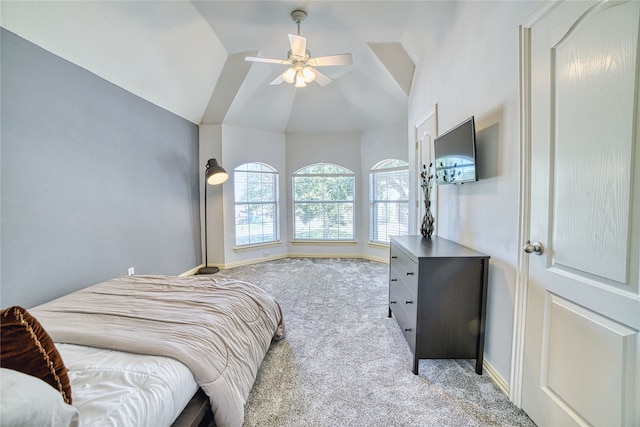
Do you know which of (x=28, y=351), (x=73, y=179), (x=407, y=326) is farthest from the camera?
(x=73, y=179)

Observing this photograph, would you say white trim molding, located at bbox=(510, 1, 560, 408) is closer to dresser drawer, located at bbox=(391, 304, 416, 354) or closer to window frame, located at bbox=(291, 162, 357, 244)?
dresser drawer, located at bbox=(391, 304, 416, 354)

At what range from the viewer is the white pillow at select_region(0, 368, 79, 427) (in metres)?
0.57

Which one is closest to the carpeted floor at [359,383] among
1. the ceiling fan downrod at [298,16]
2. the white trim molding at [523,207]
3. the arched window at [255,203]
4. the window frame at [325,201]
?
the white trim molding at [523,207]

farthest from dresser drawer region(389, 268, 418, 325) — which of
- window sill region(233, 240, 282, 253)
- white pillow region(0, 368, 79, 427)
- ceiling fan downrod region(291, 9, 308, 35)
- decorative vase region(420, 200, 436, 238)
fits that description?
window sill region(233, 240, 282, 253)

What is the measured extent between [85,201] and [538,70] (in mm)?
3605

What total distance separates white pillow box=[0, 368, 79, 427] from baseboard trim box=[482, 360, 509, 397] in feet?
7.00

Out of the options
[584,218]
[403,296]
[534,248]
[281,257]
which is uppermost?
[584,218]

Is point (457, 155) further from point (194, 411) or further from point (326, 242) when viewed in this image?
point (326, 242)

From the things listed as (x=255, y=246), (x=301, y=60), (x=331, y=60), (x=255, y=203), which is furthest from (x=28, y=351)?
(x=255, y=203)

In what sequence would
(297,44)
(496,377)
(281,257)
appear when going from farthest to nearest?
(281,257)
(297,44)
(496,377)

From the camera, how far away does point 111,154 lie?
2834 millimetres

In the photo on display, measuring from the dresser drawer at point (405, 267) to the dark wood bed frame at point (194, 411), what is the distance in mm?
1406

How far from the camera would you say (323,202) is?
553 cm

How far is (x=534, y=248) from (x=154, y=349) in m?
1.96
